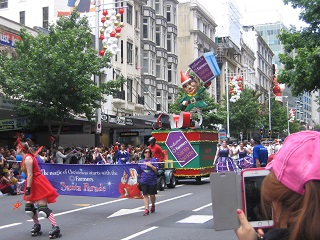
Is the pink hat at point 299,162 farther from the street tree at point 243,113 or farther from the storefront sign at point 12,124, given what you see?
the street tree at point 243,113

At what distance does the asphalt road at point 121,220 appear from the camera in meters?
9.40

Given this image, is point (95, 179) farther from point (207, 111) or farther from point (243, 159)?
point (207, 111)

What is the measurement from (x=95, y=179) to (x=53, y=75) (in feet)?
35.9

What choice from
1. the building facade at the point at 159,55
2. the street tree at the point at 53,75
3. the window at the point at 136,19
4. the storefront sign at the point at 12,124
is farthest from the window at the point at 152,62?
the storefront sign at the point at 12,124

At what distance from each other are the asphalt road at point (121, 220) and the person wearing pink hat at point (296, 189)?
7447 millimetres

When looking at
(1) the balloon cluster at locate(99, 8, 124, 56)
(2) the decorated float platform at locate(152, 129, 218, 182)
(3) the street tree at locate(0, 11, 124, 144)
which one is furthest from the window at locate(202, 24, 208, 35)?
(2) the decorated float platform at locate(152, 129, 218, 182)

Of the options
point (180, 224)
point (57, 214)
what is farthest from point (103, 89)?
point (180, 224)

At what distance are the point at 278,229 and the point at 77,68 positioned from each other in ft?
73.4

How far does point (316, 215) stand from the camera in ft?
5.16

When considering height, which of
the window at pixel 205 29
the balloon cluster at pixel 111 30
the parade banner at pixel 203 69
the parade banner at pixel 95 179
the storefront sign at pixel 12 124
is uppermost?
the window at pixel 205 29

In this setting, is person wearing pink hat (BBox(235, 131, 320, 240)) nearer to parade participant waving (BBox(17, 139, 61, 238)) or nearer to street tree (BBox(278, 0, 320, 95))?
parade participant waving (BBox(17, 139, 61, 238))

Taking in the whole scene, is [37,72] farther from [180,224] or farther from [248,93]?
[248,93]

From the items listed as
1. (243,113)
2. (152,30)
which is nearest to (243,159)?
(152,30)

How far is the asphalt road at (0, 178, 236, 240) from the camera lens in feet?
30.8
